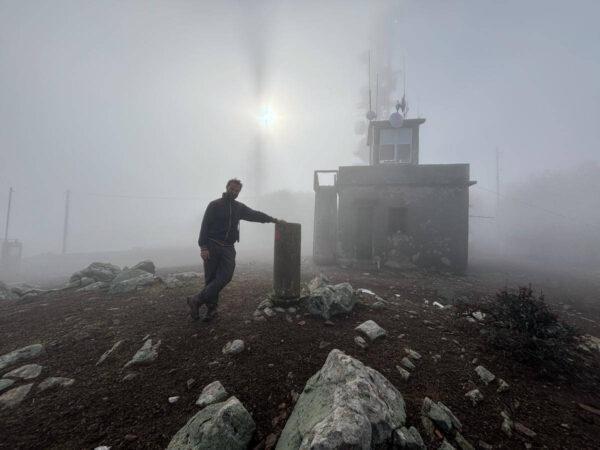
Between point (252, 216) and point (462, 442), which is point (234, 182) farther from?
point (462, 442)

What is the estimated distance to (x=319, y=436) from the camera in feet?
4.61

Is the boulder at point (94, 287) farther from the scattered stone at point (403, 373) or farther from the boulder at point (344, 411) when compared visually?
the scattered stone at point (403, 373)

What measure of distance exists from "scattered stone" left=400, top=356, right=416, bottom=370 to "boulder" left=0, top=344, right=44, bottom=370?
4.39 meters

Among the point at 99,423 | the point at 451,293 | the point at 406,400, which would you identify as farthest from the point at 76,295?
the point at 451,293

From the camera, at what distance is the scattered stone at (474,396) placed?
7.09 feet

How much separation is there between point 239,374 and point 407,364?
1831 mm

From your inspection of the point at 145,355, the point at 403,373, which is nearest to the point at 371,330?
the point at 403,373

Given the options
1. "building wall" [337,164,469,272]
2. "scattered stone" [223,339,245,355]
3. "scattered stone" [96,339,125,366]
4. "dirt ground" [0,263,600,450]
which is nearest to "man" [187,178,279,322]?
"dirt ground" [0,263,600,450]

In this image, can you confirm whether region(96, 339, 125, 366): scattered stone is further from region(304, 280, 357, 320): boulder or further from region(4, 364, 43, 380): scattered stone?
region(304, 280, 357, 320): boulder

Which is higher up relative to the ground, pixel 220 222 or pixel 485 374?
pixel 220 222

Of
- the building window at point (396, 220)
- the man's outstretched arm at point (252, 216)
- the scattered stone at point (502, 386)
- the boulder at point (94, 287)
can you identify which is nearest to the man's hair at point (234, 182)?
the man's outstretched arm at point (252, 216)

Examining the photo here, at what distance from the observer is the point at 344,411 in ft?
5.13

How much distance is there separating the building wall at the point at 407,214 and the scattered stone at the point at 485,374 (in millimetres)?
8008

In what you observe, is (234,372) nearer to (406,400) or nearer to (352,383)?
(352,383)
